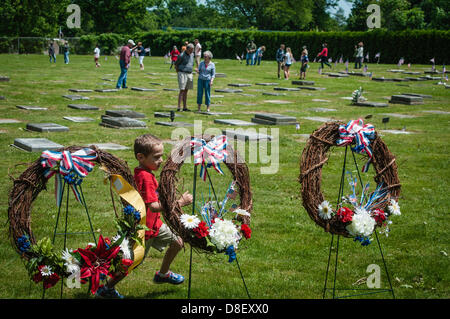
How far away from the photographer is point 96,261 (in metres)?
3.99

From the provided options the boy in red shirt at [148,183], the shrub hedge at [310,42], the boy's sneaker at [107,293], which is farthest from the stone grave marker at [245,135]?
the shrub hedge at [310,42]

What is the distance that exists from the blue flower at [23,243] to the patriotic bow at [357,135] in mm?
2557

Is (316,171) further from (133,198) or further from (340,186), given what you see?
(133,198)

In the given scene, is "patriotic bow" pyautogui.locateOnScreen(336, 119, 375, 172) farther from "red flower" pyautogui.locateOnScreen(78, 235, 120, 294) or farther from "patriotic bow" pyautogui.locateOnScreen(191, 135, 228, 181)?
"red flower" pyautogui.locateOnScreen(78, 235, 120, 294)

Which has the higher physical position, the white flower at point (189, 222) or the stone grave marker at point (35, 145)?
the white flower at point (189, 222)

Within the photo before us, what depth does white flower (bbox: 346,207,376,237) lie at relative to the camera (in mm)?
4430

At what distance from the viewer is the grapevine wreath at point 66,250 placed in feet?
12.7

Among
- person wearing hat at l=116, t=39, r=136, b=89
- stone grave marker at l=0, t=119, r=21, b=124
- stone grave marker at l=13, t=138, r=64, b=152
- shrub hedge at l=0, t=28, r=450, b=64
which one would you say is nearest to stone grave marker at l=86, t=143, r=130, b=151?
stone grave marker at l=13, t=138, r=64, b=152

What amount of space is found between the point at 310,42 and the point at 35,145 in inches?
1642

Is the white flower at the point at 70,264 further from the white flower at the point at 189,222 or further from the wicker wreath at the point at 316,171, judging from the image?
the wicker wreath at the point at 316,171

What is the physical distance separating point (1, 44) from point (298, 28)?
1949 inches

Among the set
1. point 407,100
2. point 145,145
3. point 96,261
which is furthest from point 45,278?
point 407,100

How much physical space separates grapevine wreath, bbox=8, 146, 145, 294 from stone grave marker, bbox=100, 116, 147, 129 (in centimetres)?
881

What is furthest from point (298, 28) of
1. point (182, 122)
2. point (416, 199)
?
point (416, 199)
